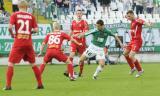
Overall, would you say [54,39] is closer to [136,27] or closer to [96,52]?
[96,52]

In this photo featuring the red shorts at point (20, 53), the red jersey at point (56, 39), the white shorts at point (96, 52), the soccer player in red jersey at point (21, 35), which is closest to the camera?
the soccer player in red jersey at point (21, 35)

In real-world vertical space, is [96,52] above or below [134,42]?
above

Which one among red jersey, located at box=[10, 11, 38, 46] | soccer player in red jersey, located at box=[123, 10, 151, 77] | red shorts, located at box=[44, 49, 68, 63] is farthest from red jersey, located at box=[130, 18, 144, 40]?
red jersey, located at box=[10, 11, 38, 46]

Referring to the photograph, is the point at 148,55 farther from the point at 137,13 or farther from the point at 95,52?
the point at 95,52

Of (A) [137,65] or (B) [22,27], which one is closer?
(B) [22,27]

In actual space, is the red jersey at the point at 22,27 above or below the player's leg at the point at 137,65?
above

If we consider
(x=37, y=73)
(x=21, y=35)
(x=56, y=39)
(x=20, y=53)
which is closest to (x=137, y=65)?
(x=56, y=39)

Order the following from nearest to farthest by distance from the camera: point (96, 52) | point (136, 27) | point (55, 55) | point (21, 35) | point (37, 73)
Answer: point (21, 35)
point (37, 73)
point (55, 55)
point (96, 52)
point (136, 27)

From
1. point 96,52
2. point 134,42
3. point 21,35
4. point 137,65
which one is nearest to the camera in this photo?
point 21,35

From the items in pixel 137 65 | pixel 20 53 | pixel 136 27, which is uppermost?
pixel 20 53

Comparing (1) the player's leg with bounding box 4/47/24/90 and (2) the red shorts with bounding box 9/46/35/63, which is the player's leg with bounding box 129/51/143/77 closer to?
(2) the red shorts with bounding box 9/46/35/63

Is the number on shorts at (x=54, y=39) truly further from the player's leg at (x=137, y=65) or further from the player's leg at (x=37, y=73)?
the player's leg at (x=137, y=65)

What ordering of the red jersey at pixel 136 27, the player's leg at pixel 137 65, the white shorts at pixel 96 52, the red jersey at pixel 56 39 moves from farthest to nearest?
1. the red jersey at pixel 136 27
2. the player's leg at pixel 137 65
3. the white shorts at pixel 96 52
4. the red jersey at pixel 56 39

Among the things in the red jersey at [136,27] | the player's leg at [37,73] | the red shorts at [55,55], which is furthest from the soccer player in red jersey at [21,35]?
the red jersey at [136,27]
